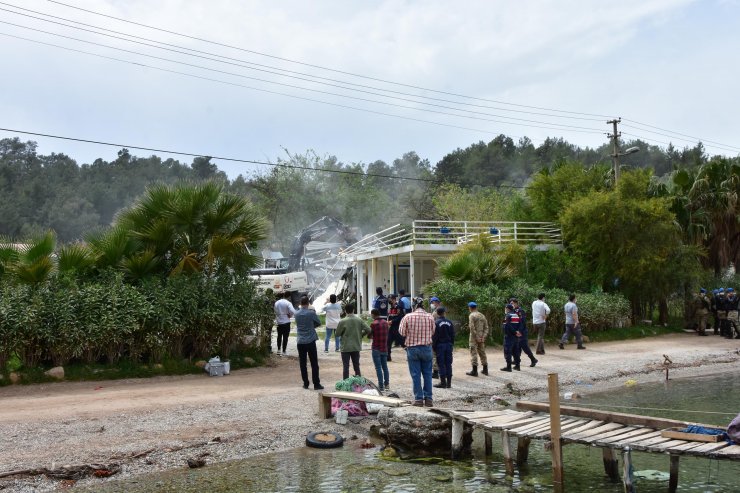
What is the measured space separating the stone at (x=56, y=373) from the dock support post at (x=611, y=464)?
1129 cm

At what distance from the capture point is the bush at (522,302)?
22.9 m

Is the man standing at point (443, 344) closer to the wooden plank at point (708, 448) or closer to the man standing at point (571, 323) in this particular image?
the wooden plank at point (708, 448)

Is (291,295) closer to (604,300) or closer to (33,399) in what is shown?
(604,300)

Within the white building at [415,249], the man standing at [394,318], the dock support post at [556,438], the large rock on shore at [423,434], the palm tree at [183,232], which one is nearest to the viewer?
the dock support post at [556,438]

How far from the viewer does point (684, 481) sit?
9.38 metres

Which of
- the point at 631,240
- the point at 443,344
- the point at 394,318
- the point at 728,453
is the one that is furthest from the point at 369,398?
the point at 631,240

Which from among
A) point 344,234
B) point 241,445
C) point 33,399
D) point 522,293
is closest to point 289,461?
Answer: point 241,445

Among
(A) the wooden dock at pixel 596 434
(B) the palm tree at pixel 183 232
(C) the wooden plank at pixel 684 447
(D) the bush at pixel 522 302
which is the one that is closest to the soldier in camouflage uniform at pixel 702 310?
(D) the bush at pixel 522 302

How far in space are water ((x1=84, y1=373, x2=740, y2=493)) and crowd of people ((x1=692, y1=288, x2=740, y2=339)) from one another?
718 inches

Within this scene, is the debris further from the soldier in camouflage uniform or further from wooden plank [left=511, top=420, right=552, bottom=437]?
the soldier in camouflage uniform

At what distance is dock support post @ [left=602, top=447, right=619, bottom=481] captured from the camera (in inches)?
379

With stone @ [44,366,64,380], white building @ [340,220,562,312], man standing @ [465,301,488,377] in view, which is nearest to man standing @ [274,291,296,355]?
man standing @ [465,301,488,377]

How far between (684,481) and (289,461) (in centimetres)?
538

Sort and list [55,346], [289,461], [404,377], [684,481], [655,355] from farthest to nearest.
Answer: [655,355] → [404,377] → [55,346] → [289,461] → [684,481]
